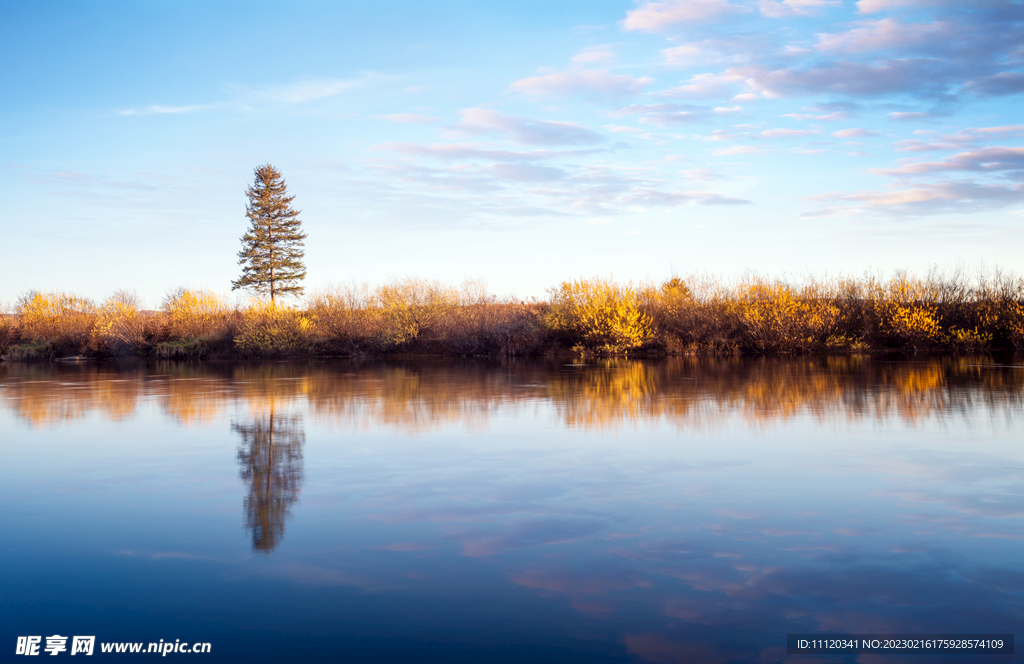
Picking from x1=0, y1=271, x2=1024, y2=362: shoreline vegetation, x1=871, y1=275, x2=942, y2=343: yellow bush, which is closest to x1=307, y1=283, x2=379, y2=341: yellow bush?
x1=0, y1=271, x2=1024, y2=362: shoreline vegetation

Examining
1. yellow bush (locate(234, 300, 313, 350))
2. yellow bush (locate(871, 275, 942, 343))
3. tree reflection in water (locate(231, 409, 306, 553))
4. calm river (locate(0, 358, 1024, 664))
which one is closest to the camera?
calm river (locate(0, 358, 1024, 664))

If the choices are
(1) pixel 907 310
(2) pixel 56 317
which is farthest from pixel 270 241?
(1) pixel 907 310

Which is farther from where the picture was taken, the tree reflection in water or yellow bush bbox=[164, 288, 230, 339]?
yellow bush bbox=[164, 288, 230, 339]

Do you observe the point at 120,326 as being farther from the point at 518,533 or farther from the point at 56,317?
the point at 518,533

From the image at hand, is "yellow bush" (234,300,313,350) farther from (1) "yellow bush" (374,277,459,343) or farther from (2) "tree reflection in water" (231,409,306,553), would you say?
(2) "tree reflection in water" (231,409,306,553)

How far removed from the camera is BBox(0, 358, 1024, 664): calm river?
446 cm

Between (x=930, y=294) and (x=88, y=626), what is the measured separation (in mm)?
37054

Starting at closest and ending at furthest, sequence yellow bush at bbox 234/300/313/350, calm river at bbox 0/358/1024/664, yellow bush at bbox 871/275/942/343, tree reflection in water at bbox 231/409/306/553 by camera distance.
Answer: calm river at bbox 0/358/1024/664 < tree reflection in water at bbox 231/409/306/553 < yellow bush at bbox 871/275/942/343 < yellow bush at bbox 234/300/313/350

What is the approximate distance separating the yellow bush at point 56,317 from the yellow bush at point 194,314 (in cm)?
520

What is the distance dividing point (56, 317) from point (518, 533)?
167 feet

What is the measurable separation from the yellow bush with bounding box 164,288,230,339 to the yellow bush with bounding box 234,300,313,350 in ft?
7.90

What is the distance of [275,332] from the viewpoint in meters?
40.5

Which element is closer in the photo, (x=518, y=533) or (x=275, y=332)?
(x=518, y=533)

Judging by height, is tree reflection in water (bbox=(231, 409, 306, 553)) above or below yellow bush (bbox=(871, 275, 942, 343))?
below
